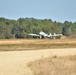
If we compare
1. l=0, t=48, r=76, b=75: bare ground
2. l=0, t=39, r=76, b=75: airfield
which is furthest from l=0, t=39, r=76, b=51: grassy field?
l=0, t=48, r=76, b=75: bare ground

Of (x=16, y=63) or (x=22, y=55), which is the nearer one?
(x=16, y=63)

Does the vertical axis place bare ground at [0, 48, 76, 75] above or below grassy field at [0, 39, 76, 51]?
above

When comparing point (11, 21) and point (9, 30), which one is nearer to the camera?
point (9, 30)

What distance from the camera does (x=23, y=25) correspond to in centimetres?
14725

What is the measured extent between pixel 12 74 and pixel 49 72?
207cm

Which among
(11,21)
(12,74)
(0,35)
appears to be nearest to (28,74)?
(12,74)

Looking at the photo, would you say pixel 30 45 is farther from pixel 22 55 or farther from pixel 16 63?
pixel 16 63

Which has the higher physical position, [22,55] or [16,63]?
[16,63]

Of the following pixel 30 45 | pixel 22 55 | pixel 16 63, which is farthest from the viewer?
pixel 30 45

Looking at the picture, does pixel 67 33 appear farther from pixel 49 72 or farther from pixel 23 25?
pixel 49 72

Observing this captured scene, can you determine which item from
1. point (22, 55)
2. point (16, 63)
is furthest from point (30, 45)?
point (16, 63)

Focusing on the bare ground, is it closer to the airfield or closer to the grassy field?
the airfield

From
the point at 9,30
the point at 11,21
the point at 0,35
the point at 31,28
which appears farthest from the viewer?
the point at 11,21

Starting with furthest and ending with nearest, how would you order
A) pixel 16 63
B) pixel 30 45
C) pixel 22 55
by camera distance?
pixel 30 45 → pixel 22 55 → pixel 16 63
